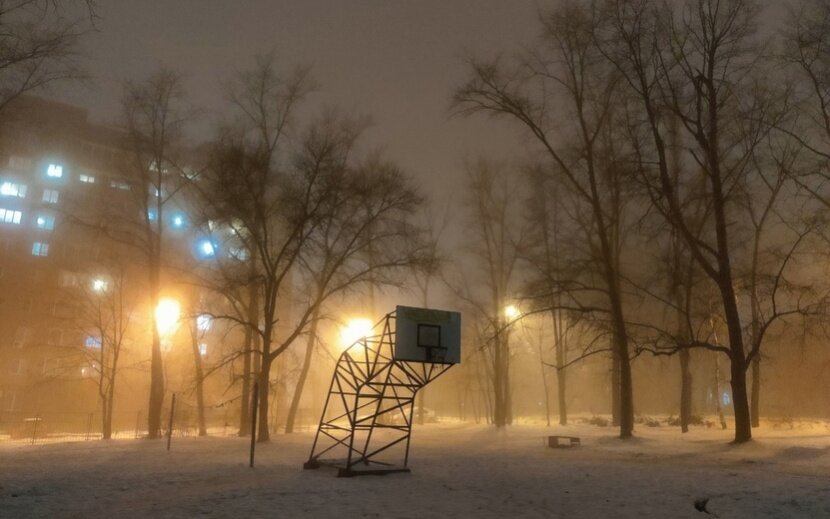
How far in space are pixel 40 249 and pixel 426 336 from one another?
2210 inches

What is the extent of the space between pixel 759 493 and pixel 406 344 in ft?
26.3

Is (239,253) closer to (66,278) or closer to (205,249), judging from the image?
(205,249)

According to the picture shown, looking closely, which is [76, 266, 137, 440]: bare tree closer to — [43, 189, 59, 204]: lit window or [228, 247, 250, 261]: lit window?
[228, 247, 250, 261]: lit window

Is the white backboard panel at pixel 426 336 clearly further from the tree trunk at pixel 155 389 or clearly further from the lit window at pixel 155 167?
the lit window at pixel 155 167

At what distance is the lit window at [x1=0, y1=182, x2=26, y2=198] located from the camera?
58.0 meters

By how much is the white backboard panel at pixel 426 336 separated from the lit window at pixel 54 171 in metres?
60.9

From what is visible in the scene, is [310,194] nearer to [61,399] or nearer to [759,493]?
[759,493]

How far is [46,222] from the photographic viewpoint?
58656mm

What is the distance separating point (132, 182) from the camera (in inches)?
1097

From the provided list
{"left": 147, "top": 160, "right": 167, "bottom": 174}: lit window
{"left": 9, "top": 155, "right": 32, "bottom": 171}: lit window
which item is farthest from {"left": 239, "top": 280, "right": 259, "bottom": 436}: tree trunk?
{"left": 9, "top": 155, "right": 32, "bottom": 171}: lit window

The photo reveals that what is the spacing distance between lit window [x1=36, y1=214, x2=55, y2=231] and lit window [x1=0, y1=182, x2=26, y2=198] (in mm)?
3238

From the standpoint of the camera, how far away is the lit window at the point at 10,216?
57.0 m

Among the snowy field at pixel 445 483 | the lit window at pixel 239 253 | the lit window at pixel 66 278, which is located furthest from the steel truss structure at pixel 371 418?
the lit window at pixel 66 278

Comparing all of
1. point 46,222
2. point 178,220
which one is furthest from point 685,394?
point 46,222
